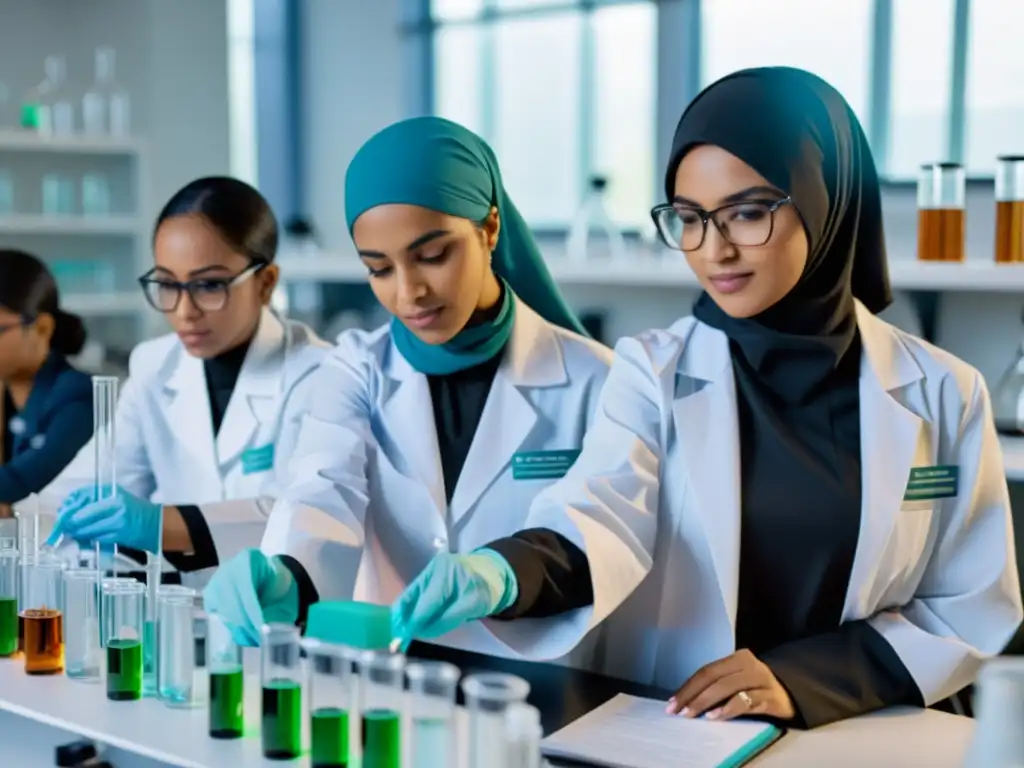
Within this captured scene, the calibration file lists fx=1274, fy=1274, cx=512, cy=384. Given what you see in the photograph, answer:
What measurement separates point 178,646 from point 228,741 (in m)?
0.15

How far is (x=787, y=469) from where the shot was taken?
1.65 m

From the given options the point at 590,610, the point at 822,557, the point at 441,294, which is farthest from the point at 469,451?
the point at 822,557

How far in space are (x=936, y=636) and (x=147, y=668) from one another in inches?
37.7

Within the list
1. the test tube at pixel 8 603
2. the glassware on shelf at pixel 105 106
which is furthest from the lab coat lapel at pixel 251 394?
the glassware on shelf at pixel 105 106

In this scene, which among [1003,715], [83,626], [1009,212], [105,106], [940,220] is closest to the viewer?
[1003,715]

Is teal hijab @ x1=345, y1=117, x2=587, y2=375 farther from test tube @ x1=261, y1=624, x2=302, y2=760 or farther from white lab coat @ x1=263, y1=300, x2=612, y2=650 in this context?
test tube @ x1=261, y1=624, x2=302, y2=760

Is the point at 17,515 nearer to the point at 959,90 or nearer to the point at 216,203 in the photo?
the point at 216,203

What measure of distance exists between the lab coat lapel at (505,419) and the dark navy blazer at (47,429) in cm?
122

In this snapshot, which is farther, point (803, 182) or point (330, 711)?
point (803, 182)

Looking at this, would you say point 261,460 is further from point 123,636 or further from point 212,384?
point 123,636

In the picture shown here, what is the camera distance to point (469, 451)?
1.95 m

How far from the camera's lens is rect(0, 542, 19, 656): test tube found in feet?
5.40

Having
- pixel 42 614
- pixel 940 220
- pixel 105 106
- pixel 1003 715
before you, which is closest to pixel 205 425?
pixel 42 614

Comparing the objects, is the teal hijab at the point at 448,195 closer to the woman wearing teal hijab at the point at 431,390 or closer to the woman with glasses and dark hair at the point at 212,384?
the woman wearing teal hijab at the point at 431,390
